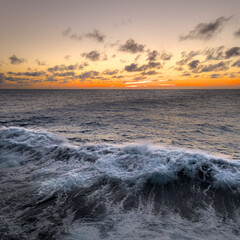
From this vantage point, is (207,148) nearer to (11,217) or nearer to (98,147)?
(98,147)

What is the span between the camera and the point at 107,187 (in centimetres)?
668

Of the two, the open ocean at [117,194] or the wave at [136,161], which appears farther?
the wave at [136,161]

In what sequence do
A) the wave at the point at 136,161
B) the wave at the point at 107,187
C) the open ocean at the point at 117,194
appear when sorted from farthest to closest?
1. the wave at the point at 136,161
2. the wave at the point at 107,187
3. the open ocean at the point at 117,194

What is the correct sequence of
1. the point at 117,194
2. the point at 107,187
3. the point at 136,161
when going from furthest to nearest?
the point at 136,161 < the point at 107,187 < the point at 117,194

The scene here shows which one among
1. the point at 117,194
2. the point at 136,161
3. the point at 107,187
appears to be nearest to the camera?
the point at 117,194

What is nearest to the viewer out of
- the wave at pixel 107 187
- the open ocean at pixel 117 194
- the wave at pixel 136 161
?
the open ocean at pixel 117 194

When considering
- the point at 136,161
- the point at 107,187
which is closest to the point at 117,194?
the point at 107,187

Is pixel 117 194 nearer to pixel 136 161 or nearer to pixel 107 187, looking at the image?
pixel 107 187

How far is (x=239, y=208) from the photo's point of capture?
220 inches

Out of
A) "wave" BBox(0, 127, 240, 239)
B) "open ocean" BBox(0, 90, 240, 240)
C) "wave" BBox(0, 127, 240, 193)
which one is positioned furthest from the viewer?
"wave" BBox(0, 127, 240, 193)

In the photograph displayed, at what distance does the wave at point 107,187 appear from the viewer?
5082 millimetres

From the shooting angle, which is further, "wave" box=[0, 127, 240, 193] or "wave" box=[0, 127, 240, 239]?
"wave" box=[0, 127, 240, 193]

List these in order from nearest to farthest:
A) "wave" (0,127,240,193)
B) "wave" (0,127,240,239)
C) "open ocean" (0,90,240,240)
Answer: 1. "open ocean" (0,90,240,240)
2. "wave" (0,127,240,239)
3. "wave" (0,127,240,193)

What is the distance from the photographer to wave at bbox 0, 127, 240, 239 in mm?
5082
